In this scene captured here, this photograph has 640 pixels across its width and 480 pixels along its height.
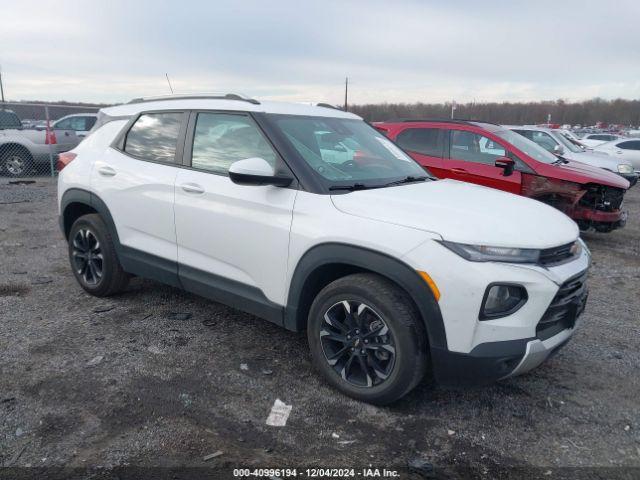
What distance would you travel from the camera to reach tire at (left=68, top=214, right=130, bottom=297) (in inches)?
178

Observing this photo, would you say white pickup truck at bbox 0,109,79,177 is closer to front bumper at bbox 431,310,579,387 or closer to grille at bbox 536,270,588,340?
A: front bumper at bbox 431,310,579,387

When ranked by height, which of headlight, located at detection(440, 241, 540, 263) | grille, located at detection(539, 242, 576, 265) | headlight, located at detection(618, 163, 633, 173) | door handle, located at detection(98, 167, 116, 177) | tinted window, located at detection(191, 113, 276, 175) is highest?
tinted window, located at detection(191, 113, 276, 175)

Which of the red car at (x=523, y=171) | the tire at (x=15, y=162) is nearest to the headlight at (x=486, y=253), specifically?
the red car at (x=523, y=171)

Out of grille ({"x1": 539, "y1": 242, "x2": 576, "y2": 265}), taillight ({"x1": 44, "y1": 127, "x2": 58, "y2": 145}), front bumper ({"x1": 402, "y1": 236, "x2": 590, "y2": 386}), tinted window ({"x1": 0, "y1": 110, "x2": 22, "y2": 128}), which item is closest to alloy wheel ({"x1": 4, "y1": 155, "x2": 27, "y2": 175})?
taillight ({"x1": 44, "y1": 127, "x2": 58, "y2": 145})

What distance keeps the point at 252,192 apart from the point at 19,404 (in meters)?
1.89

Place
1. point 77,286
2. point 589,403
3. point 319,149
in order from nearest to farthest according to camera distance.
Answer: point 589,403 → point 319,149 → point 77,286

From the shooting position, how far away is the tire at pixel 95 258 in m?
4.53

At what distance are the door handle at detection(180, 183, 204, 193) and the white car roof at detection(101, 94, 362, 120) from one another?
2.01ft

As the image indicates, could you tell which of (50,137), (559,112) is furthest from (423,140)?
(559,112)

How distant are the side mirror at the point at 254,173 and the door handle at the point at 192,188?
60cm

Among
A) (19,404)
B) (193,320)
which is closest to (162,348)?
(193,320)

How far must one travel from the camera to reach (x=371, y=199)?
3.12 metres

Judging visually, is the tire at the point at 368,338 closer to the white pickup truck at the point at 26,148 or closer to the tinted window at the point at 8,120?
the white pickup truck at the point at 26,148

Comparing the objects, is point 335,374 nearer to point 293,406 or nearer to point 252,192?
point 293,406
